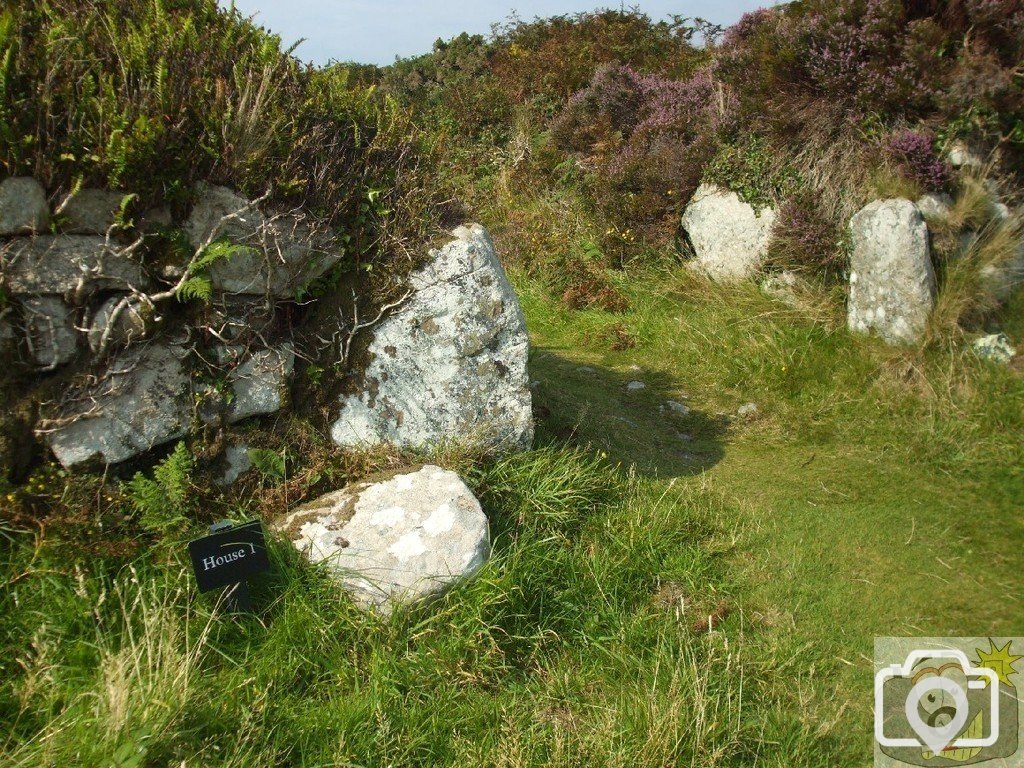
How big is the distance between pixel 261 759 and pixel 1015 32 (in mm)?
7867

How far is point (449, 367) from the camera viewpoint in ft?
15.4

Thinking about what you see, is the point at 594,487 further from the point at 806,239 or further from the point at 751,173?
the point at 751,173

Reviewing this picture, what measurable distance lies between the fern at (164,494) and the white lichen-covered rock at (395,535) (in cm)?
53

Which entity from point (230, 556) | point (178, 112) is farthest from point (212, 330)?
point (230, 556)

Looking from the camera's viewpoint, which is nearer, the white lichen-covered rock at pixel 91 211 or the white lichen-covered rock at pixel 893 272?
the white lichen-covered rock at pixel 91 211

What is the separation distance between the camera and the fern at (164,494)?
3713 mm

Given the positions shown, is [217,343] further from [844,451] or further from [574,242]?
[574,242]

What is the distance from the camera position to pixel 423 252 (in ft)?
15.6

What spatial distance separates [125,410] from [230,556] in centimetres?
99

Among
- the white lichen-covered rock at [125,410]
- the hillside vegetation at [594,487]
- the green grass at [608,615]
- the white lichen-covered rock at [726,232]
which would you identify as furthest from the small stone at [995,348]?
the white lichen-covered rock at [125,410]

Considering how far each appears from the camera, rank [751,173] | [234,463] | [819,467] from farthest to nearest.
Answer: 1. [751,173]
2. [819,467]
3. [234,463]

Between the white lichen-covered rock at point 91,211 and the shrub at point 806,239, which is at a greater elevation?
the white lichen-covered rock at point 91,211

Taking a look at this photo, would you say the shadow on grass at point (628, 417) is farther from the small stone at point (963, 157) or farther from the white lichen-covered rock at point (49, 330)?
the small stone at point (963, 157)

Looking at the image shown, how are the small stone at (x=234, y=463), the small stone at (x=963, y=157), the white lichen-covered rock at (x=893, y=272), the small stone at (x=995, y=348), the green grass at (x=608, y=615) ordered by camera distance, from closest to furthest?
the green grass at (x=608, y=615) → the small stone at (x=234, y=463) → the small stone at (x=995, y=348) → the white lichen-covered rock at (x=893, y=272) → the small stone at (x=963, y=157)
